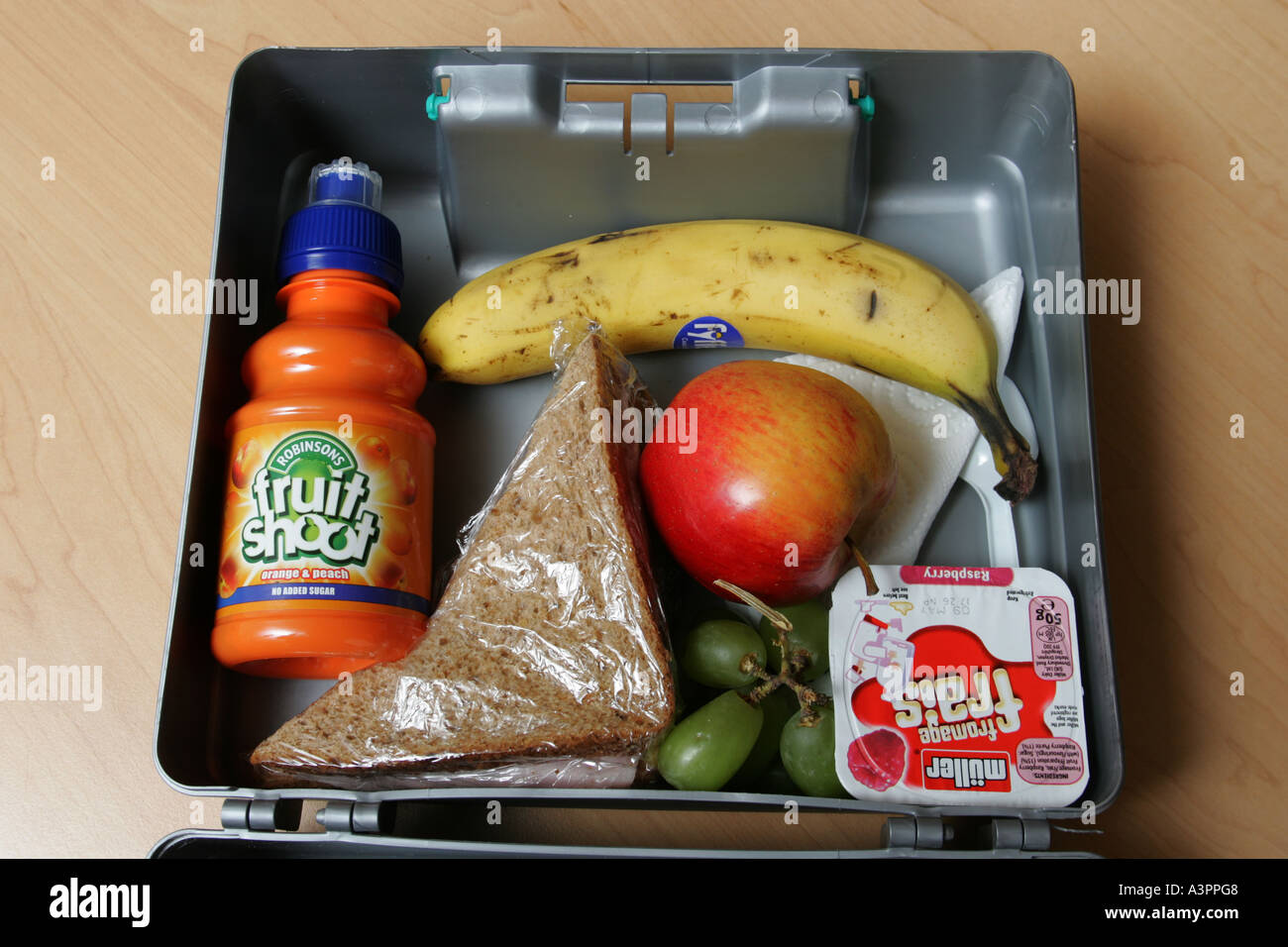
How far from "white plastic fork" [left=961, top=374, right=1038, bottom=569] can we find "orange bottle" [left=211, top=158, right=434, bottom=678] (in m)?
0.38

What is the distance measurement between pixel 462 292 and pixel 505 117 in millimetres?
124

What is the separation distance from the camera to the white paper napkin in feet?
2.12

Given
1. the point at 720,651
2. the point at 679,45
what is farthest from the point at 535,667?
Answer: the point at 679,45

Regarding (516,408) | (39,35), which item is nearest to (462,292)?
Result: (516,408)

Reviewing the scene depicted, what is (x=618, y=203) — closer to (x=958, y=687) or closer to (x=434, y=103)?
(x=434, y=103)

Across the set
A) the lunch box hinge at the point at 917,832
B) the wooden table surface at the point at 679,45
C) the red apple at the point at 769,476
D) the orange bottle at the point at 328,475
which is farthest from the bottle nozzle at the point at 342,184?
the lunch box hinge at the point at 917,832

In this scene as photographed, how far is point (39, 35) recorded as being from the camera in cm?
76

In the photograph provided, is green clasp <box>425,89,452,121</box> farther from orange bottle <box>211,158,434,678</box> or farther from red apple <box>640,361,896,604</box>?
red apple <box>640,361,896,604</box>

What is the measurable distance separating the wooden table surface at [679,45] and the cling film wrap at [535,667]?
7 centimetres

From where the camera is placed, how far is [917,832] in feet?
1.75

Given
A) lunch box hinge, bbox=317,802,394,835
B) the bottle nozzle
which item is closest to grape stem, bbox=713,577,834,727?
lunch box hinge, bbox=317,802,394,835

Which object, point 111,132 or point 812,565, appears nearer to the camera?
point 812,565

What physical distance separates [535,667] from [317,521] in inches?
6.1
